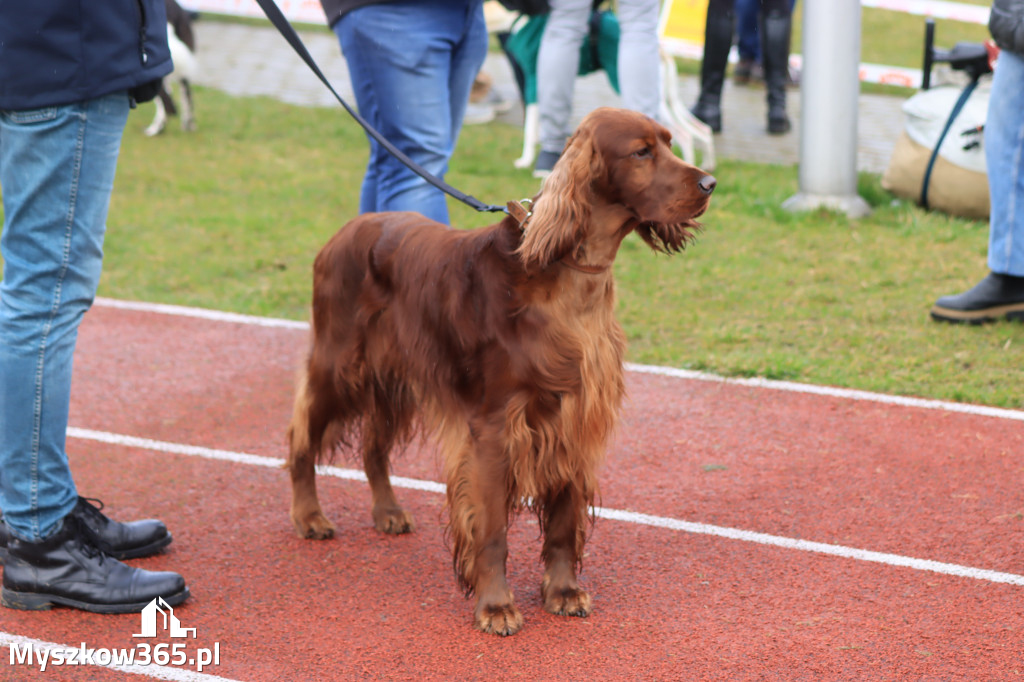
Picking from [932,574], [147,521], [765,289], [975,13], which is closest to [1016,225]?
[765,289]

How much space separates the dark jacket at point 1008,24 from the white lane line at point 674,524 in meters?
2.81

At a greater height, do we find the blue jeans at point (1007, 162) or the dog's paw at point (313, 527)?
the blue jeans at point (1007, 162)

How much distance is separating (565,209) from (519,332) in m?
0.36

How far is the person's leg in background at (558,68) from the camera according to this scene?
7469mm

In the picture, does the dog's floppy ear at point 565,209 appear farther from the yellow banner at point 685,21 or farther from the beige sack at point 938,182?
the yellow banner at point 685,21

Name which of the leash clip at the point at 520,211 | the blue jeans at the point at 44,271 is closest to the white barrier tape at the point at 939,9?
the leash clip at the point at 520,211

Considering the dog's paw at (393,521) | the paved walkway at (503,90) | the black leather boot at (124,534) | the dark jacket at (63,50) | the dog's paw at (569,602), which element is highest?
the dark jacket at (63,50)

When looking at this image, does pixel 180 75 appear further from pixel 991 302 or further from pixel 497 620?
pixel 497 620

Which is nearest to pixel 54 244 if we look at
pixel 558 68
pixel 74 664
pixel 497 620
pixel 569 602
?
pixel 74 664

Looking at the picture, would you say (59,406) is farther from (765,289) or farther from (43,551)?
(765,289)

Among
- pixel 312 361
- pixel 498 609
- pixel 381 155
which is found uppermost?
pixel 381 155

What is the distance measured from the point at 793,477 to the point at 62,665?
2540 millimetres

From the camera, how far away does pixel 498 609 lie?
3.18 meters

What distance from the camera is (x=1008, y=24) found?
5180 mm
